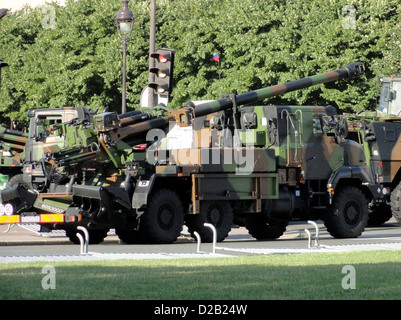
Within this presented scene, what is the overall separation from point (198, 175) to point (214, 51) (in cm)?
2983

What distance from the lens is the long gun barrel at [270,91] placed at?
75.6 feet

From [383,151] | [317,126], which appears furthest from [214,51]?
[317,126]

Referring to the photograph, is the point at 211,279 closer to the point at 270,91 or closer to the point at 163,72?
the point at 163,72

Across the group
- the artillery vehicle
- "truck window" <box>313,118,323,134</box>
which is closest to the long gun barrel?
the artillery vehicle

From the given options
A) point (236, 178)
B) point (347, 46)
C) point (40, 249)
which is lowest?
point (40, 249)

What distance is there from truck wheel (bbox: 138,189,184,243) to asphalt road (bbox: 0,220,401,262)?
0.26 metres

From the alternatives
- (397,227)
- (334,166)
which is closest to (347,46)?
(397,227)

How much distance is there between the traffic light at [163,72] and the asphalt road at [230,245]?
2.96 meters

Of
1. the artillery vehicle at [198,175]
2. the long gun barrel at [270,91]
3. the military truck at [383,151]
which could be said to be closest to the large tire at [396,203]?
the military truck at [383,151]

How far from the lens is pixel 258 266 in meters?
14.9

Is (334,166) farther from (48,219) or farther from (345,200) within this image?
(48,219)

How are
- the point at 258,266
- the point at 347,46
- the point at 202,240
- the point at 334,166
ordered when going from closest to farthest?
the point at 258,266
the point at 202,240
the point at 334,166
the point at 347,46

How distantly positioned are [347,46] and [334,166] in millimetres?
23820

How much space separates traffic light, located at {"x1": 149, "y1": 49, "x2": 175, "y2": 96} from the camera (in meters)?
19.7
